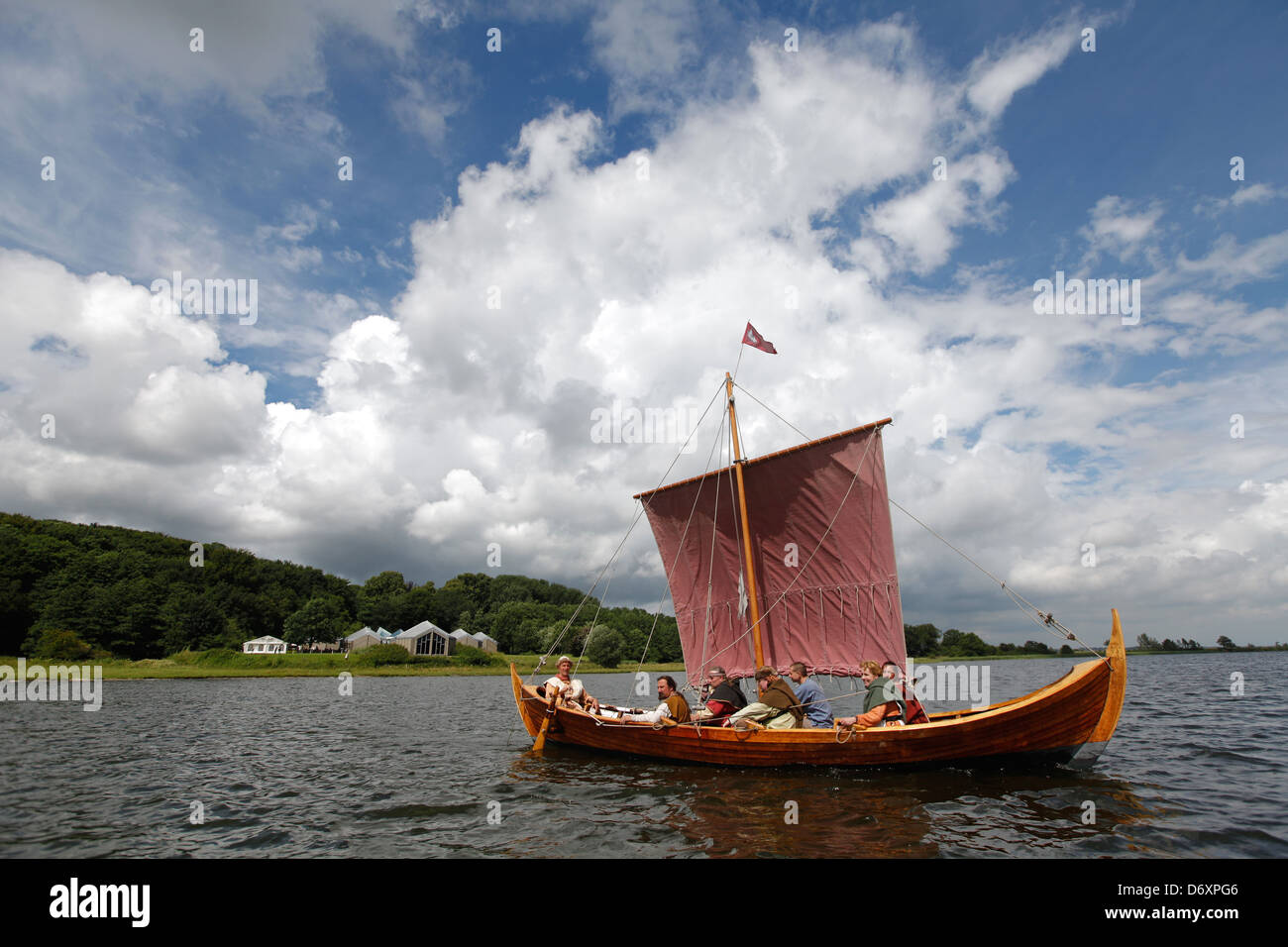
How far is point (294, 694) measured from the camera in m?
49.0

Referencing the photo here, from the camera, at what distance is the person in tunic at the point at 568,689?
21.8 metres

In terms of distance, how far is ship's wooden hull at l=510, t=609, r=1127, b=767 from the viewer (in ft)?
48.0

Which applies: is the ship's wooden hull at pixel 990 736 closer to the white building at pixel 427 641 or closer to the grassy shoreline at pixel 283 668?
the grassy shoreline at pixel 283 668

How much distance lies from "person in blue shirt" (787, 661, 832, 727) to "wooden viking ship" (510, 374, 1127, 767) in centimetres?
118

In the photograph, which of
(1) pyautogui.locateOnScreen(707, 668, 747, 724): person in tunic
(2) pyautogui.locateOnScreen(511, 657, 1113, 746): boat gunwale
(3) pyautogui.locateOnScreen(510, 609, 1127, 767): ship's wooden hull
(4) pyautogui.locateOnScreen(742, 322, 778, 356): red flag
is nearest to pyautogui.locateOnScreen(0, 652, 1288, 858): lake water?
(3) pyautogui.locateOnScreen(510, 609, 1127, 767): ship's wooden hull

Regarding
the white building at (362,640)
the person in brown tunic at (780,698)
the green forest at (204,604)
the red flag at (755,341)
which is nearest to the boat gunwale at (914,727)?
the person in brown tunic at (780,698)

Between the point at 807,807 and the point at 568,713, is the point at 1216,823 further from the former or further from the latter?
the point at 568,713

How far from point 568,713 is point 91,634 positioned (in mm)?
90093

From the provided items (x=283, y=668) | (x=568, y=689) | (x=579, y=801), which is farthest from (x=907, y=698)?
(x=283, y=668)

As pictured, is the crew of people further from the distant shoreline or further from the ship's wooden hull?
the distant shoreline

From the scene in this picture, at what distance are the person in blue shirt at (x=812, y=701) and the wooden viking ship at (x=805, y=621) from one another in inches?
46.3

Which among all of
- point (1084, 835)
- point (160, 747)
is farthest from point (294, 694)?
point (1084, 835)

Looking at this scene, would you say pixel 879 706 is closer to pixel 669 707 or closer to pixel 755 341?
pixel 669 707
